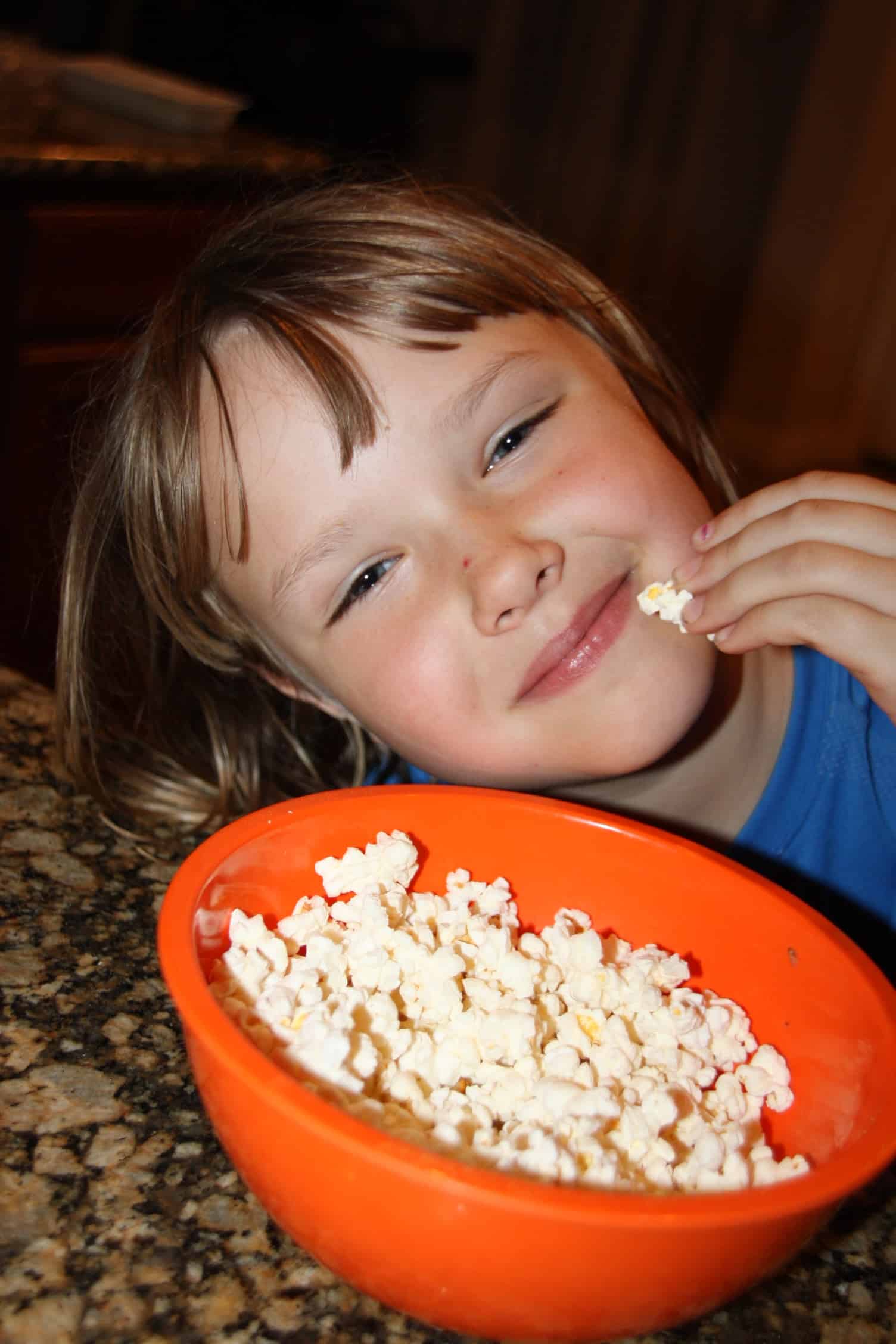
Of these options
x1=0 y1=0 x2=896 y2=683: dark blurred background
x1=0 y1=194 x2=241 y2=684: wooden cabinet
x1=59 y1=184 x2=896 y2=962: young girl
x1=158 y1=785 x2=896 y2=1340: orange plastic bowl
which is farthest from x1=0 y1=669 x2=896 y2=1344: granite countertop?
x1=0 y1=0 x2=896 y2=683: dark blurred background

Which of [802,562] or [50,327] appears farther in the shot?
[50,327]

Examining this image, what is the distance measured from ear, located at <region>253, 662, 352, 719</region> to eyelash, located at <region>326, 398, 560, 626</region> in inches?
7.6

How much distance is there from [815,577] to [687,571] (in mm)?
121

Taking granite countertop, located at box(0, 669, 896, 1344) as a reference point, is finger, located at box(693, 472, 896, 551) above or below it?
above

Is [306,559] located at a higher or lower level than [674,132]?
lower

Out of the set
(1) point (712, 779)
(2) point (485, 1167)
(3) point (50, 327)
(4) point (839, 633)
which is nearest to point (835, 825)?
(1) point (712, 779)

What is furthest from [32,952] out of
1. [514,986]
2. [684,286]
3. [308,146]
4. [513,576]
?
[684,286]

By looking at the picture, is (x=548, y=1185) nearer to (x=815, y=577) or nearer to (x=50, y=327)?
(x=815, y=577)

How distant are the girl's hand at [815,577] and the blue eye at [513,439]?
0.18 metres

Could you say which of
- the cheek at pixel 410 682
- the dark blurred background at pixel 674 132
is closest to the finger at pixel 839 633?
the cheek at pixel 410 682

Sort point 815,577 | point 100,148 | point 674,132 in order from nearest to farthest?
1. point 815,577
2. point 100,148
3. point 674,132

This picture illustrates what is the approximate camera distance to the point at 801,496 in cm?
98

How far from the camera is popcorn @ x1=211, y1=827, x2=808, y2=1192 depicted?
2.04ft

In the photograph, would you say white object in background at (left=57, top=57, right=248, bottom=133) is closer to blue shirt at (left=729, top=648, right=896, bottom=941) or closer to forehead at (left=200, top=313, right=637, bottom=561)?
forehead at (left=200, top=313, right=637, bottom=561)
